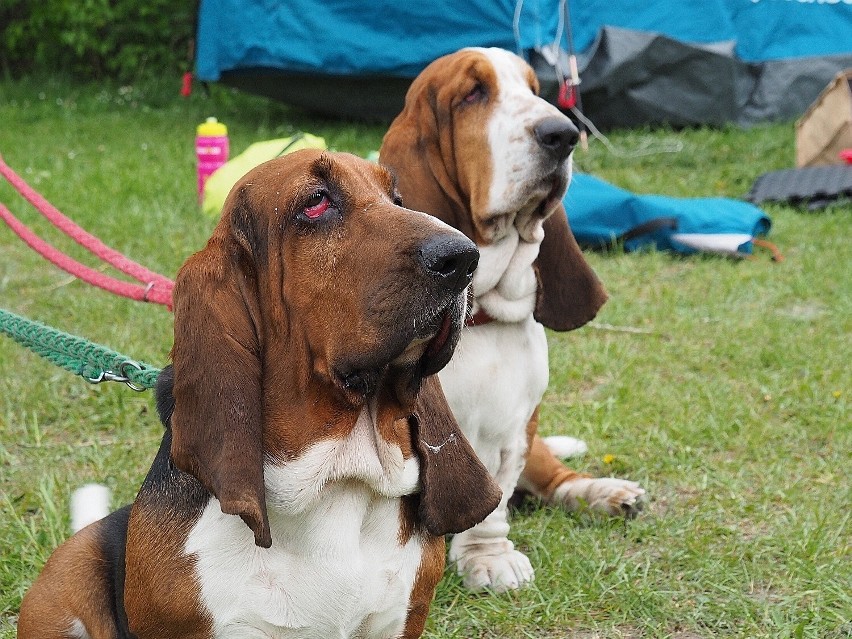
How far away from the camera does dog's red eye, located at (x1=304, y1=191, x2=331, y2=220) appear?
8.26 ft

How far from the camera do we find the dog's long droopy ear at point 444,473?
269 cm

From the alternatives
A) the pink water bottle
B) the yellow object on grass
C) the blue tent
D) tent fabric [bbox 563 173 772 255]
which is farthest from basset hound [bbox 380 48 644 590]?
the blue tent

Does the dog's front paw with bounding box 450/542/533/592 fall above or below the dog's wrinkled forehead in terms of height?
below

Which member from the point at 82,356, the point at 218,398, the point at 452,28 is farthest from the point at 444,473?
the point at 452,28

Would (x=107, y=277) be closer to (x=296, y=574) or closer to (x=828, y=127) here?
(x=296, y=574)

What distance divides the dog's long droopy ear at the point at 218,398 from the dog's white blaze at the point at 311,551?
0.50 feet

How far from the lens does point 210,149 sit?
8.98 meters

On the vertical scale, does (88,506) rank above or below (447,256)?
below

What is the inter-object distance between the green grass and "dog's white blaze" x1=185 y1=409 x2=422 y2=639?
1019mm

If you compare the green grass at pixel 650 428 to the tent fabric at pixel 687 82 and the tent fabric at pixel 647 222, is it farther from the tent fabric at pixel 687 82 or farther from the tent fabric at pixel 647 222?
the tent fabric at pixel 687 82

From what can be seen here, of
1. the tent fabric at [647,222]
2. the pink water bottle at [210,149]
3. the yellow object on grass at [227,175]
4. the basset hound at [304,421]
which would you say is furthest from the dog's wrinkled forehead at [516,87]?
the pink water bottle at [210,149]

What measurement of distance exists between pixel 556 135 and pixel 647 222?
4.35 metres

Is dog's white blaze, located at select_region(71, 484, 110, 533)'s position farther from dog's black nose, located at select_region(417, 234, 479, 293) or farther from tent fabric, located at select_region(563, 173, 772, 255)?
tent fabric, located at select_region(563, 173, 772, 255)

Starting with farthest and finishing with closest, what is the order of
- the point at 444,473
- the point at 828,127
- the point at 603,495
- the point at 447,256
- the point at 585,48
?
the point at 585,48 < the point at 828,127 < the point at 603,495 < the point at 444,473 < the point at 447,256
